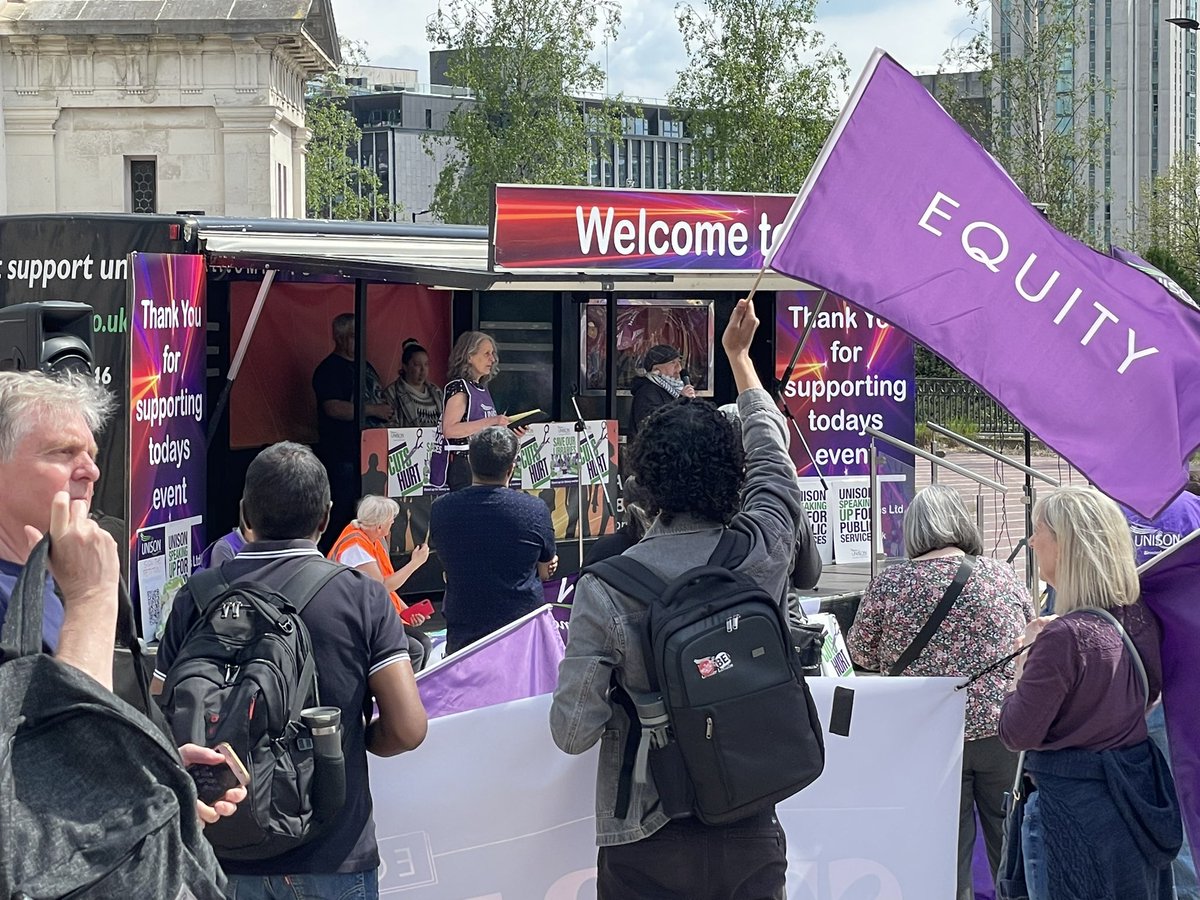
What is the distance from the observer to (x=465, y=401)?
387 inches

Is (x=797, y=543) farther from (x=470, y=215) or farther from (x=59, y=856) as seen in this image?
(x=470, y=215)

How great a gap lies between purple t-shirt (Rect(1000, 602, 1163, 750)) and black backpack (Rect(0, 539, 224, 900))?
8.41 feet

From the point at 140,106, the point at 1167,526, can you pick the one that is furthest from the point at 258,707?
the point at 140,106

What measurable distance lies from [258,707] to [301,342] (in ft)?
29.6

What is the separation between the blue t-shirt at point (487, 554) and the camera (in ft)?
18.4

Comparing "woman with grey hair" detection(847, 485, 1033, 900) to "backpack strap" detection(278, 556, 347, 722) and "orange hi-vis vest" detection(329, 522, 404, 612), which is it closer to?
"backpack strap" detection(278, 556, 347, 722)

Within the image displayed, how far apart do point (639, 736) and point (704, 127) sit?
39.9 metres

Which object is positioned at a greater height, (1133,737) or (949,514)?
(949,514)

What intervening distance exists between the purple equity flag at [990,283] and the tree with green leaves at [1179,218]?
48.0 meters

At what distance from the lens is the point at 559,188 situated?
31.9 feet

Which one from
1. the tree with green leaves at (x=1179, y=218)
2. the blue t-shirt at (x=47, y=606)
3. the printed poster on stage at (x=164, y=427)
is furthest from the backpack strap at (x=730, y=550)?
the tree with green leaves at (x=1179, y=218)

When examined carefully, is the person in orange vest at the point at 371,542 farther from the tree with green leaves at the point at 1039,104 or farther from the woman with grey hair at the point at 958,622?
the tree with green leaves at the point at 1039,104

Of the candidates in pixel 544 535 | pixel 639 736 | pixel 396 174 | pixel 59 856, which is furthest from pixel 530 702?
pixel 396 174

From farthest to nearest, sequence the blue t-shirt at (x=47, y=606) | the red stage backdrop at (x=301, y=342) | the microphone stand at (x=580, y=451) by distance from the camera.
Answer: the red stage backdrop at (x=301, y=342)
the microphone stand at (x=580, y=451)
the blue t-shirt at (x=47, y=606)
